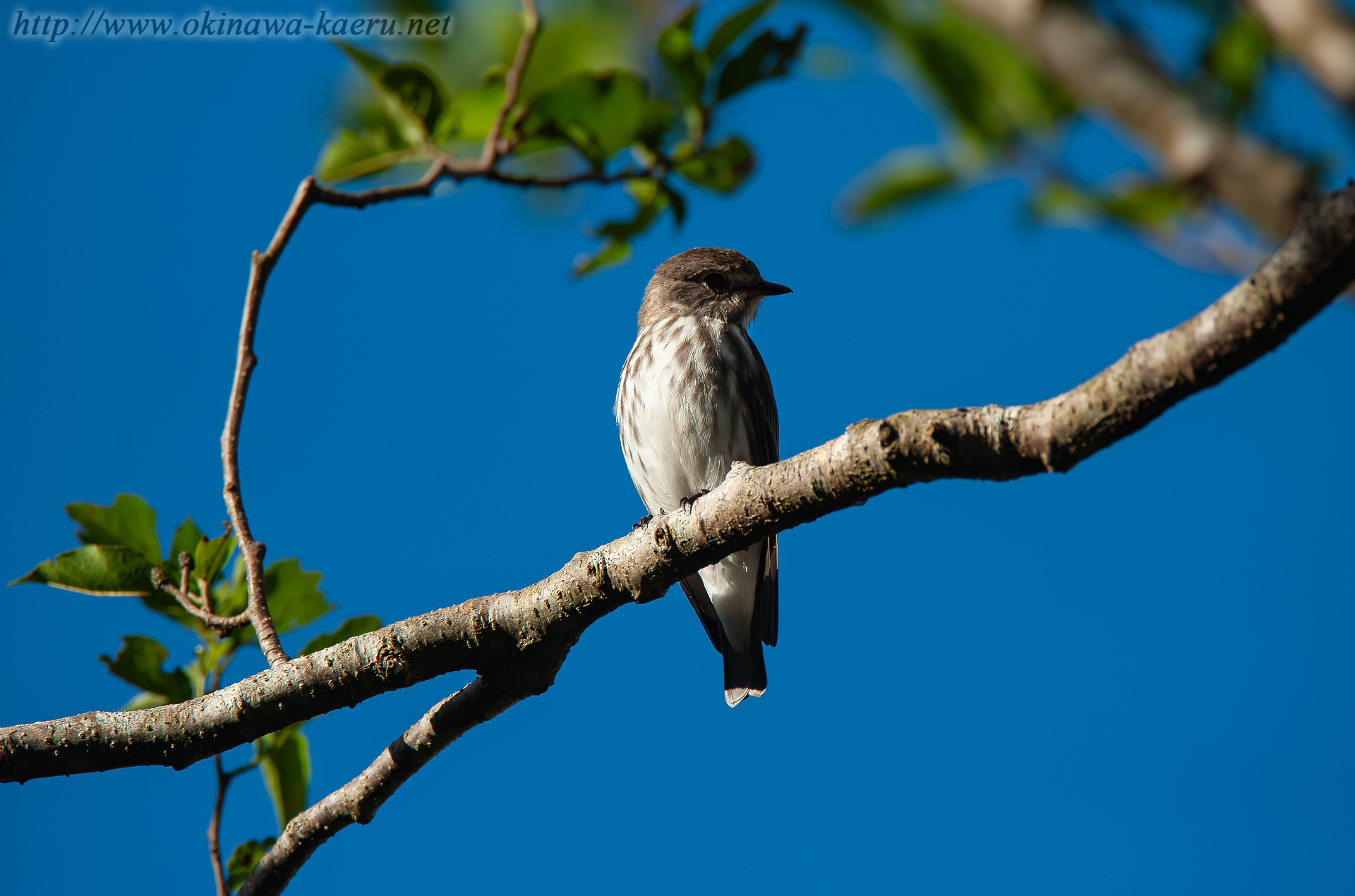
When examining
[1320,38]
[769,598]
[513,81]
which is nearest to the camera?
[1320,38]

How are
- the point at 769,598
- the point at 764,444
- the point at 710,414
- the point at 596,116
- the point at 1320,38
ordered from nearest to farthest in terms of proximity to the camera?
the point at 1320,38, the point at 596,116, the point at 710,414, the point at 764,444, the point at 769,598

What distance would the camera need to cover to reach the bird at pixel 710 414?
5.11 m

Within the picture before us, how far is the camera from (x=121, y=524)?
10.1 feet

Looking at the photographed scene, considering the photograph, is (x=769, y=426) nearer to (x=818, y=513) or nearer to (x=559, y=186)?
(x=559, y=186)

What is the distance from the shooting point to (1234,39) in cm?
190

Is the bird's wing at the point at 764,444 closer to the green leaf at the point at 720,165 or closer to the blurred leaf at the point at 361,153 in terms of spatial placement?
the green leaf at the point at 720,165

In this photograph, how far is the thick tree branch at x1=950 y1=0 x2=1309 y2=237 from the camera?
1.44 metres

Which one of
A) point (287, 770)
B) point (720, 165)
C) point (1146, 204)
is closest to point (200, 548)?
point (287, 770)

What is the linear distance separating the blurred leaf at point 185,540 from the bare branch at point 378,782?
873 mm

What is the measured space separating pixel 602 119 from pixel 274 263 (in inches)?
40.7

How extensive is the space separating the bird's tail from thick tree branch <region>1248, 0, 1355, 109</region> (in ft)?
15.4

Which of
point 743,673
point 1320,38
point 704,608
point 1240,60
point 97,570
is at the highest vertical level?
point 704,608

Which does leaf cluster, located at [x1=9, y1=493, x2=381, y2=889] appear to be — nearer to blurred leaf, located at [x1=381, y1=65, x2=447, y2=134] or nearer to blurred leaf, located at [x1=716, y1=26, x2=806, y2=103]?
blurred leaf, located at [x1=381, y1=65, x2=447, y2=134]

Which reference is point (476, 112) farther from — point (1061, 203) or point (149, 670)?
point (149, 670)
